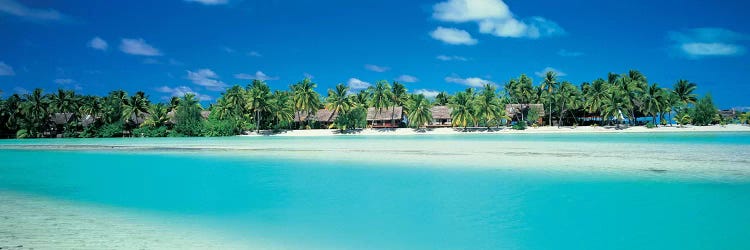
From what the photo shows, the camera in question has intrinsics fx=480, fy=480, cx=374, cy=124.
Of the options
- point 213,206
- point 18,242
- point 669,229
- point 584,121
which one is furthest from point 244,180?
point 584,121

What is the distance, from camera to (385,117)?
58406 mm

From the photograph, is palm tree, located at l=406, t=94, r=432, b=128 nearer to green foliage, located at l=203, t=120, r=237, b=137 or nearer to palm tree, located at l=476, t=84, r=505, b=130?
palm tree, located at l=476, t=84, r=505, b=130

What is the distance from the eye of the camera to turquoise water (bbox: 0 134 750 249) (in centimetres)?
600

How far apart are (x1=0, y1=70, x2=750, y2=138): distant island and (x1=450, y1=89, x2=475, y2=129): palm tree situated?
10 centimetres

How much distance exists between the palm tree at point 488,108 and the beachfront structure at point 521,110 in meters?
7.91

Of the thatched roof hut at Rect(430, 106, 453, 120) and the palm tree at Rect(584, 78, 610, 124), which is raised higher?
the palm tree at Rect(584, 78, 610, 124)

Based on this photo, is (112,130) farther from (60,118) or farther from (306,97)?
(306,97)

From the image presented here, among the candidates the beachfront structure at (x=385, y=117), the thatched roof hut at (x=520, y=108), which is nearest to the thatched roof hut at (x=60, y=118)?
the beachfront structure at (x=385, y=117)

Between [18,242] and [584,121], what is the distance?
6119 centimetres

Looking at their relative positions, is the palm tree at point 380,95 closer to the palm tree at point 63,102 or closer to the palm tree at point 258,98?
the palm tree at point 258,98

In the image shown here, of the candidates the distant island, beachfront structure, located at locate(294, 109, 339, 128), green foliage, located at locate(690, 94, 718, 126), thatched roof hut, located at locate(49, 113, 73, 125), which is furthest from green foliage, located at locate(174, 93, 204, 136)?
green foliage, located at locate(690, 94, 718, 126)

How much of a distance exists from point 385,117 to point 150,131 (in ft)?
85.4

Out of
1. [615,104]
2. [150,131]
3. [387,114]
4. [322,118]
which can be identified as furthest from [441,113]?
[150,131]

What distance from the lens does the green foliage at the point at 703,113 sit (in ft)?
163
